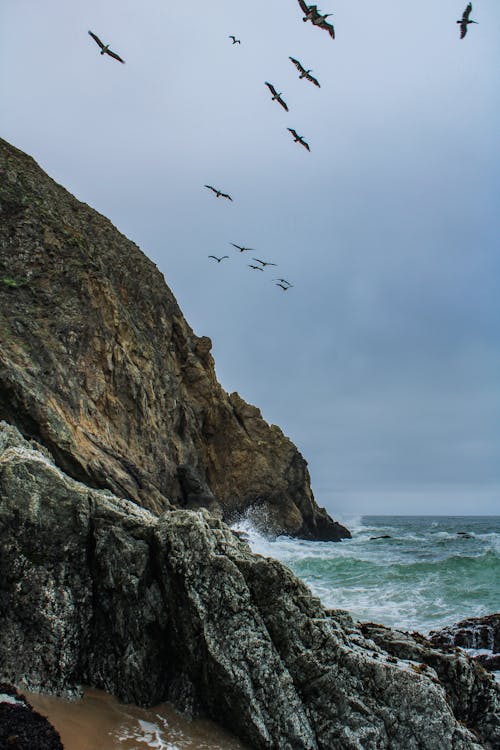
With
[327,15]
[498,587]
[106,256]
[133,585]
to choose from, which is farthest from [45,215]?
[498,587]

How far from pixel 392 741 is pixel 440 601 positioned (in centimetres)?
1232

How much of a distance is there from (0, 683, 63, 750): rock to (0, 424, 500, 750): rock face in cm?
62

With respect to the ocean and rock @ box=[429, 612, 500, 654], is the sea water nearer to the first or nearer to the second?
the ocean

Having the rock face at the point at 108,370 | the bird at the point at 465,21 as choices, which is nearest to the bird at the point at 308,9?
the bird at the point at 465,21

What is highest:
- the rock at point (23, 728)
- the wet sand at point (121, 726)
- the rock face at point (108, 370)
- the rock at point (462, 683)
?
the rock face at point (108, 370)

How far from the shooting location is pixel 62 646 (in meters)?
6.55

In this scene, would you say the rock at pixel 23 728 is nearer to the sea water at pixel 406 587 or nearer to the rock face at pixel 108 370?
the sea water at pixel 406 587

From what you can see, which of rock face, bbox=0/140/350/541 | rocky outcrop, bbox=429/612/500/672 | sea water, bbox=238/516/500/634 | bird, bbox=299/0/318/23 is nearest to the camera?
bird, bbox=299/0/318/23

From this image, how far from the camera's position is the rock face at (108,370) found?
19.6 meters

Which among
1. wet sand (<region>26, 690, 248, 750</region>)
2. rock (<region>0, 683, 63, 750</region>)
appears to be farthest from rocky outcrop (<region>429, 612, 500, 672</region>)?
rock (<region>0, 683, 63, 750</region>)

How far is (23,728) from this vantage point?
17.4 ft

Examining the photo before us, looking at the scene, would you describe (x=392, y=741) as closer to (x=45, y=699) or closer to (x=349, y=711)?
(x=349, y=711)

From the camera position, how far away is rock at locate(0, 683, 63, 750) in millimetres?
5102

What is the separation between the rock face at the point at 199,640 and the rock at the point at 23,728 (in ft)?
2.02
